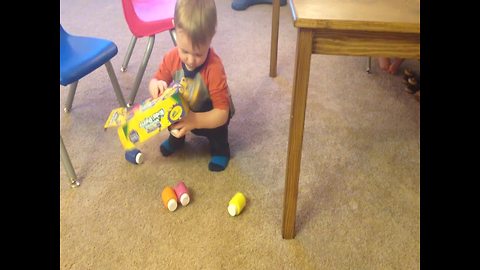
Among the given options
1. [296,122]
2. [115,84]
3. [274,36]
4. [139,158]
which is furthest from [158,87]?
[274,36]

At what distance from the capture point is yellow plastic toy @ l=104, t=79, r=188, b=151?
1074 mm

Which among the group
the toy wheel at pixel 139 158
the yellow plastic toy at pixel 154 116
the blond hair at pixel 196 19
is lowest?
the toy wheel at pixel 139 158

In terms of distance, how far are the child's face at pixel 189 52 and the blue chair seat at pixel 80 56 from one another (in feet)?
1.00

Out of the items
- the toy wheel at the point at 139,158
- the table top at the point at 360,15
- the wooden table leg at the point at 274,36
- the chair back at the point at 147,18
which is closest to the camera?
the table top at the point at 360,15

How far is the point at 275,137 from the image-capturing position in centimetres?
Result: 142

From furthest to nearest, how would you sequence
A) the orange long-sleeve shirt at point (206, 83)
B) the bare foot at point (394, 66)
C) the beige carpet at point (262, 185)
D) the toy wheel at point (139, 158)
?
the bare foot at point (394, 66) → the toy wheel at point (139, 158) → the orange long-sleeve shirt at point (206, 83) → the beige carpet at point (262, 185)

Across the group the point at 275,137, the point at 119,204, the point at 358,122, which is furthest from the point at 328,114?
the point at 119,204

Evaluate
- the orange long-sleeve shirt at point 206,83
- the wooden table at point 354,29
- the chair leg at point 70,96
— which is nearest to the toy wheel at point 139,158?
the orange long-sleeve shirt at point 206,83

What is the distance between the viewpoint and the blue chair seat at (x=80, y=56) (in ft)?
3.97

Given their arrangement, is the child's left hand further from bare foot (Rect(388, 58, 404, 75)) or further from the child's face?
bare foot (Rect(388, 58, 404, 75))

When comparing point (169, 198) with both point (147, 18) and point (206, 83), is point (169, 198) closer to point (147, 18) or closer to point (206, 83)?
point (206, 83)

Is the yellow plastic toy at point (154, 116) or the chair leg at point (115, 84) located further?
the chair leg at point (115, 84)

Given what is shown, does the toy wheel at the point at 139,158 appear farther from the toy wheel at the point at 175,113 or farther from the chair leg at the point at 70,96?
the chair leg at the point at 70,96
